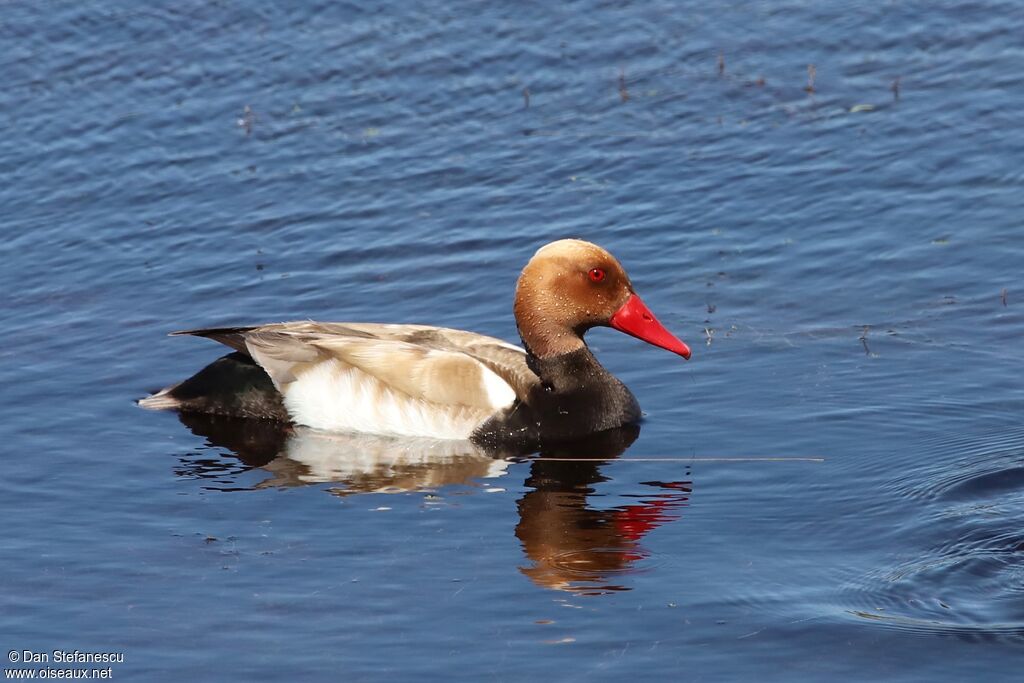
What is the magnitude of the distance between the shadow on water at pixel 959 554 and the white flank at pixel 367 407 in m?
2.82

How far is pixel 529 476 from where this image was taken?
9.84 m

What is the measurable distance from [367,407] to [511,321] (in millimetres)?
1768

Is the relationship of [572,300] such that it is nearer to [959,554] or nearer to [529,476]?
[529,476]

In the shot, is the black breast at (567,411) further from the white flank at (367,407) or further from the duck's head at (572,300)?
the duck's head at (572,300)

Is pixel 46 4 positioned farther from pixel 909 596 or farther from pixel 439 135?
pixel 909 596

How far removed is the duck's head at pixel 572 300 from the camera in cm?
1072

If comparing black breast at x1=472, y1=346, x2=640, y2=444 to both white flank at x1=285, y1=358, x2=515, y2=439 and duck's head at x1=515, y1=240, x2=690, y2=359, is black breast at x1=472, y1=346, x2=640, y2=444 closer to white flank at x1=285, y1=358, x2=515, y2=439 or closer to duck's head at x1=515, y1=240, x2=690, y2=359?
white flank at x1=285, y1=358, x2=515, y2=439

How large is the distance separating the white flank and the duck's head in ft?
1.61

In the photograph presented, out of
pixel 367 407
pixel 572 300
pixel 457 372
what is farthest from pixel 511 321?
pixel 367 407

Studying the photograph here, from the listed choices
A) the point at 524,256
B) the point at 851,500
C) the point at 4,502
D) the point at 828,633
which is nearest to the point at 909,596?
the point at 828,633

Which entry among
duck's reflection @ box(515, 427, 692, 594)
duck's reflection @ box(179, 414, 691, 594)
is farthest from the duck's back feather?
duck's reflection @ box(515, 427, 692, 594)

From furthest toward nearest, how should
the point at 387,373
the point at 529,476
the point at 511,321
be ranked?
1. the point at 511,321
2. the point at 387,373
3. the point at 529,476

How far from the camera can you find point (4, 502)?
30.6ft

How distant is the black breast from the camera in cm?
1041
